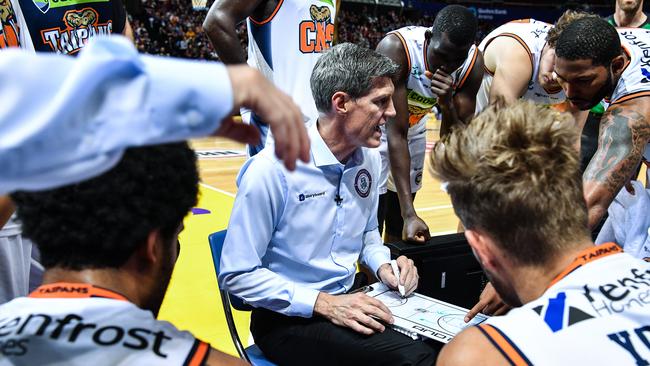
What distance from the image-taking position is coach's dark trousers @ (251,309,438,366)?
71.0 inches

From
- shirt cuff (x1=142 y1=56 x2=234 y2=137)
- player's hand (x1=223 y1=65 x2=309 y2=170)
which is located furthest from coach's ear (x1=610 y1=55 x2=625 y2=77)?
shirt cuff (x1=142 y1=56 x2=234 y2=137)

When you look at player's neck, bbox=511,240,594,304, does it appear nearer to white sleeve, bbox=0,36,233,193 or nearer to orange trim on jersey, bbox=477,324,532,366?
orange trim on jersey, bbox=477,324,532,366

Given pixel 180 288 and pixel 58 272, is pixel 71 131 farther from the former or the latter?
pixel 180 288

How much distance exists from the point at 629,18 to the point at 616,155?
2.98 metres

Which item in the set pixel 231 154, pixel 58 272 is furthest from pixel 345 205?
pixel 231 154

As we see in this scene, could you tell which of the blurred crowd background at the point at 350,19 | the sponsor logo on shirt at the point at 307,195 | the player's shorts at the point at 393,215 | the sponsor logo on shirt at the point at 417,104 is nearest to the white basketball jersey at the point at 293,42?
the sponsor logo on shirt at the point at 307,195

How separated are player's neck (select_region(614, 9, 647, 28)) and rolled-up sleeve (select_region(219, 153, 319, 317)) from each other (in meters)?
3.82

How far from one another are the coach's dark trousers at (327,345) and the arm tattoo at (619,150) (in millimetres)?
936

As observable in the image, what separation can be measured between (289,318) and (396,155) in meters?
1.38

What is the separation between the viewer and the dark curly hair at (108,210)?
0.95m

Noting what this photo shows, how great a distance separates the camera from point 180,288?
371cm

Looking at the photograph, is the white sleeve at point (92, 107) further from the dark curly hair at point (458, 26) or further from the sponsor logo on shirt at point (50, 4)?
the dark curly hair at point (458, 26)

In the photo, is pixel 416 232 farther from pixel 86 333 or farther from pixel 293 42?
pixel 86 333

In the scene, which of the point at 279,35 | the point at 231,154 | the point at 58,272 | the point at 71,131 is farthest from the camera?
the point at 231,154
